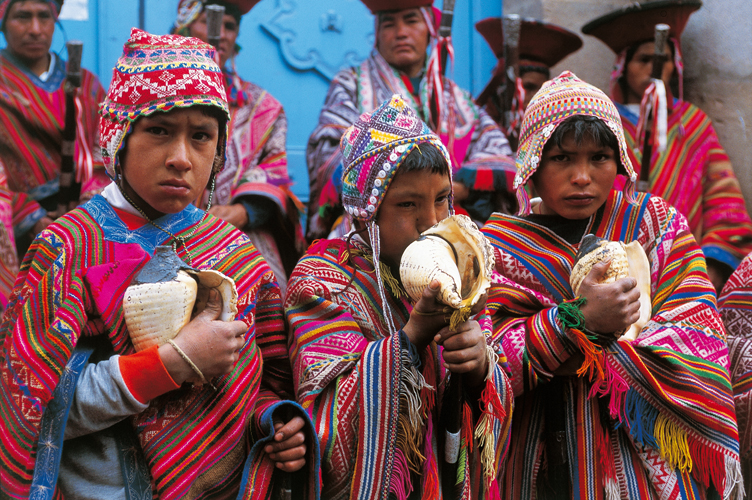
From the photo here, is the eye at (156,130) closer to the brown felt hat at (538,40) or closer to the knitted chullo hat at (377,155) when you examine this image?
the knitted chullo hat at (377,155)

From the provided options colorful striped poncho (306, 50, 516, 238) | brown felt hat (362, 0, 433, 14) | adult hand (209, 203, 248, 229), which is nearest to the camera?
adult hand (209, 203, 248, 229)

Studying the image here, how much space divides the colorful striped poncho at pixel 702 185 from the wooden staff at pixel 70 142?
303 cm

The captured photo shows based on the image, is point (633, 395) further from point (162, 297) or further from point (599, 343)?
point (162, 297)

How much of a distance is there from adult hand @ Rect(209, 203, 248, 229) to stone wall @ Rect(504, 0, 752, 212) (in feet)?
8.05

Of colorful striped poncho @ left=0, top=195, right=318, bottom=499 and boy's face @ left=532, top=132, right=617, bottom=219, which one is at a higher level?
boy's face @ left=532, top=132, right=617, bottom=219

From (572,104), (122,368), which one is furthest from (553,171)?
(122,368)

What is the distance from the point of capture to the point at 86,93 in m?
3.94

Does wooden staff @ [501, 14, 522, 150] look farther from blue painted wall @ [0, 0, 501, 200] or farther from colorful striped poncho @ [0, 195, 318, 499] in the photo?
colorful striped poncho @ [0, 195, 318, 499]

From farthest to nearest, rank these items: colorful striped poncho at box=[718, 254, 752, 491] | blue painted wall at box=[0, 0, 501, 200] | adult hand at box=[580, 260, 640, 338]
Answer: blue painted wall at box=[0, 0, 501, 200], colorful striped poncho at box=[718, 254, 752, 491], adult hand at box=[580, 260, 640, 338]

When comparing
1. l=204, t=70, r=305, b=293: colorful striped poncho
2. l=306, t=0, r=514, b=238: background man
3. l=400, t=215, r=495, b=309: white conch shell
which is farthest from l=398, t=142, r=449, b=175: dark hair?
Answer: l=204, t=70, r=305, b=293: colorful striped poncho

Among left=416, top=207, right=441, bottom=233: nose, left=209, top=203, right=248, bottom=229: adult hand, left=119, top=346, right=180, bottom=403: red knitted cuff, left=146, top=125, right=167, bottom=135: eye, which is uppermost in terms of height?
left=146, top=125, right=167, bottom=135: eye

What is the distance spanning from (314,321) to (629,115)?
3.20 metres

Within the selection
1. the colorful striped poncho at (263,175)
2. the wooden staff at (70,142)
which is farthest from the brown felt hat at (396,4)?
the wooden staff at (70,142)

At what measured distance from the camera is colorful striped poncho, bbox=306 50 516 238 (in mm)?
3848
